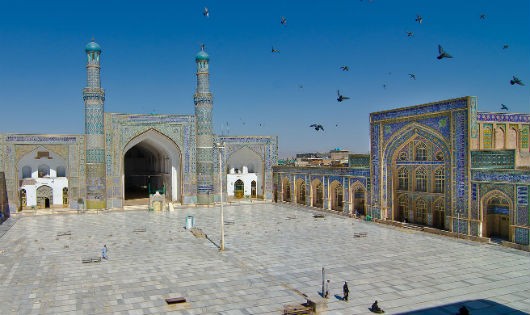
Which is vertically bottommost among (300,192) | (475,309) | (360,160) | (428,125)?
(475,309)

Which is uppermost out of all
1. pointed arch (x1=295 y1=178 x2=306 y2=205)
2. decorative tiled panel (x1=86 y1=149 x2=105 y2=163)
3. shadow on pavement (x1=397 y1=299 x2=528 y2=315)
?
decorative tiled panel (x1=86 y1=149 x2=105 y2=163)

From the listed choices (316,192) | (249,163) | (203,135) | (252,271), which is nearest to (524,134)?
(316,192)

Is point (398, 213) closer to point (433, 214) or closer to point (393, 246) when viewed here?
point (433, 214)

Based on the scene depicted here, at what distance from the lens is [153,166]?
126 ft

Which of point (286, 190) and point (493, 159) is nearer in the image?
point (493, 159)

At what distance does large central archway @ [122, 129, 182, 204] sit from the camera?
30766 mm

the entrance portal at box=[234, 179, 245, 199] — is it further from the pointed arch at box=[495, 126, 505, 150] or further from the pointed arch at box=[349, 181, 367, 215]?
the pointed arch at box=[495, 126, 505, 150]

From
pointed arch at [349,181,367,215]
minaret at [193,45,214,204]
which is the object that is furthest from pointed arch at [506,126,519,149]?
minaret at [193,45,214,204]

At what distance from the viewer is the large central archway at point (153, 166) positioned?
3077cm

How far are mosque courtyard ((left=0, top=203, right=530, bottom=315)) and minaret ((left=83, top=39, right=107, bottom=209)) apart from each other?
627 centimetres

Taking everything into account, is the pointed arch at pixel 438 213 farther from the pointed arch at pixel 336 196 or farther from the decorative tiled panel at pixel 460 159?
the pointed arch at pixel 336 196

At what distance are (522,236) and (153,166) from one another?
29859 millimetres

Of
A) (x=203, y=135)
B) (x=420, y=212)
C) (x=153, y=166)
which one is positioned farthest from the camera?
(x=153, y=166)

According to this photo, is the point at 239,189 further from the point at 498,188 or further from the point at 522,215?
the point at 522,215
